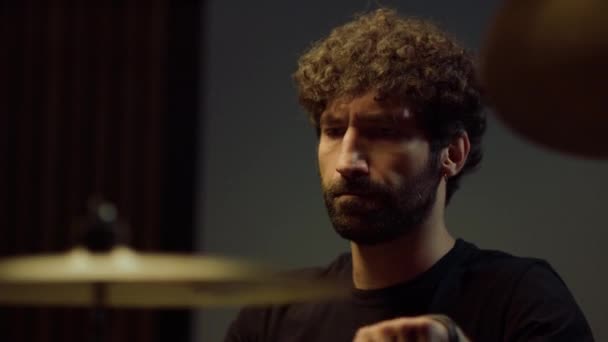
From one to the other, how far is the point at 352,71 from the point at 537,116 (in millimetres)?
1193

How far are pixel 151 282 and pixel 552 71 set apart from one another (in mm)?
934

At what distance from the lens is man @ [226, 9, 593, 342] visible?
1513 millimetres

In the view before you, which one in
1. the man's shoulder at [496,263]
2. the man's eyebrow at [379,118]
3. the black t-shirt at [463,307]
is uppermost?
the man's eyebrow at [379,118]

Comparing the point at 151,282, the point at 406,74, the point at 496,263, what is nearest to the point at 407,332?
the point at 151,282

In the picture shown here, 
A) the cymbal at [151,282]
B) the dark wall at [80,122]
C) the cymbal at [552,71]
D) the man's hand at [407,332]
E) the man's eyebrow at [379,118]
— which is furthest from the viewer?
the dark wall at [80,122]

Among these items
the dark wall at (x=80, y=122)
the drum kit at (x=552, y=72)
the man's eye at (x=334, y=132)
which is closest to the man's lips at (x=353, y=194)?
the man's eye at (x=334, y=132)

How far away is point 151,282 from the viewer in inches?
52.6

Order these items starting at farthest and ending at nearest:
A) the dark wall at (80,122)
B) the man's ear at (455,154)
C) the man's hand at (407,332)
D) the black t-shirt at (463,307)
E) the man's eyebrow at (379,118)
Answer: the dark wall at (80,122) < the man's ear at (455,154) < the man's eyebrow at (379,118) < the black t-shirt at (463,307) < the man's hand at (407,332)

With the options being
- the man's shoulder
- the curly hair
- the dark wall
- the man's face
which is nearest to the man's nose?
the man's face

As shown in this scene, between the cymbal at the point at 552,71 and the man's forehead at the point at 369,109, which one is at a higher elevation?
the cymbal at the point at 552,71

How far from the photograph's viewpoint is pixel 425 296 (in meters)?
1.58

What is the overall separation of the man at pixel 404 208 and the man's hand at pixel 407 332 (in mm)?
306

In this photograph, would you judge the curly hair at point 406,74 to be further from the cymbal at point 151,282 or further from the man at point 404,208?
the cymbal at point 151,282

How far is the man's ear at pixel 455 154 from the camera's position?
171cm
